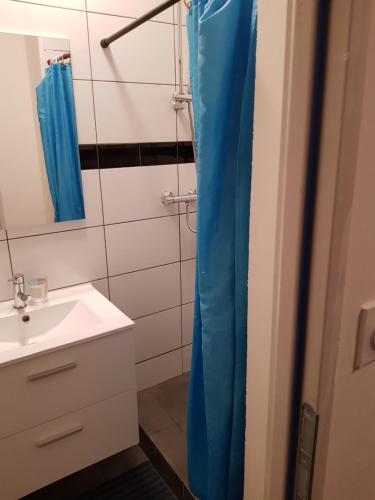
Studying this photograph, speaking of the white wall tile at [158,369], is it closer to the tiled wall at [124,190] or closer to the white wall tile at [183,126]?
the tiled wall at [124,190]

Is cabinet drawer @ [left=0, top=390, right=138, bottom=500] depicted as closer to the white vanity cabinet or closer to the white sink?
the white vanity cabinet

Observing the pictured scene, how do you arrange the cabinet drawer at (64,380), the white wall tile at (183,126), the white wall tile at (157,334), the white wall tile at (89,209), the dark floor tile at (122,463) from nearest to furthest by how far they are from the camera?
the cabinet drawer at (64,380) → the white wall tile at (89,209) → the dark floor tile at (122,463) → the white wall tile at (183,126) → the white wall tile at (157,334)

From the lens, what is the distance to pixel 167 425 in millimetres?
1742

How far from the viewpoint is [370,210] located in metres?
0.50

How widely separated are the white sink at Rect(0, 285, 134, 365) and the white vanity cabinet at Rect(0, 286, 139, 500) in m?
0.04

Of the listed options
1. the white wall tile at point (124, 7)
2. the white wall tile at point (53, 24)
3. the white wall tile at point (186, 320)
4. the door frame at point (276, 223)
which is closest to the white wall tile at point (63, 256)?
the white wall tile at point (186, 320)

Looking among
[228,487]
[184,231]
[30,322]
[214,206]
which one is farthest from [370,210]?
[184,231]

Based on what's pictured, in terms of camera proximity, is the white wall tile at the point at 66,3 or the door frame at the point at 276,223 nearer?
the door frame at the point at 276,223

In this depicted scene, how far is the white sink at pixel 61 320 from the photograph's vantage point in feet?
4.32

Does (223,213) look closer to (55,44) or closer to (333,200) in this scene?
(333,200)

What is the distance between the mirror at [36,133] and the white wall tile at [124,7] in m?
0.20

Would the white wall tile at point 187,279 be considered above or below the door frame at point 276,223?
below

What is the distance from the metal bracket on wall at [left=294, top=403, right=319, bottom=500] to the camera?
0.57m

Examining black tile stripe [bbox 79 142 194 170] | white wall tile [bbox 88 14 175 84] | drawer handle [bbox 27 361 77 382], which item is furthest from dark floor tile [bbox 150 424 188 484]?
white wall tile [bbox 88 14 175 84]
